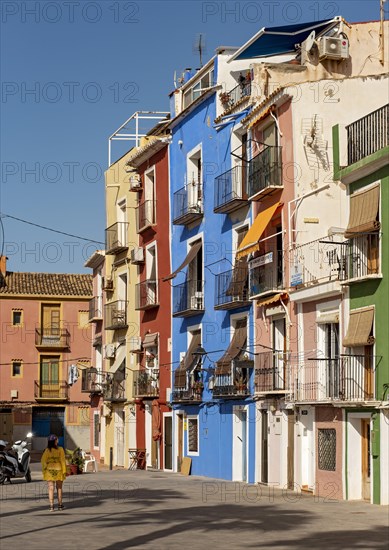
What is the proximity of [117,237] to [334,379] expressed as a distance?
2427 cm

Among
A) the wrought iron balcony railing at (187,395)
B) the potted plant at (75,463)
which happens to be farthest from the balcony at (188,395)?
the potted plant at (75,463)

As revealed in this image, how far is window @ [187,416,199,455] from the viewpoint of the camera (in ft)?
132

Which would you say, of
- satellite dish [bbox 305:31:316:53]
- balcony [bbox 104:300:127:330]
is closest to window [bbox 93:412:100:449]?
balcony [bbox 104:300:127:330]

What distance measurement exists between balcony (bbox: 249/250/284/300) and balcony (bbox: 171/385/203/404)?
6.48 metres

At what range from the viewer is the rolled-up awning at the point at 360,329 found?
26.0 meters

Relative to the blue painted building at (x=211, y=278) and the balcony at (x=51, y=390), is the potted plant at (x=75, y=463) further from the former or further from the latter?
the balcony at (x=51, y=390)

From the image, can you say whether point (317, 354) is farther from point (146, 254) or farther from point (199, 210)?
point (146, 254)

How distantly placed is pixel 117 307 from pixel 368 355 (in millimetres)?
25995

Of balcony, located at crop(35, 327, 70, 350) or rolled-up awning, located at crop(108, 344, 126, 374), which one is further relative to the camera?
balcony, located at crop(35, 327, 70, 350)

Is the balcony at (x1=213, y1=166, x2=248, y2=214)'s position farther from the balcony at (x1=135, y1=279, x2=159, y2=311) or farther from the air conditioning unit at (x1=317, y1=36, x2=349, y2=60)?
the balcony at (x1=135, y1=279, x2=159, y2=311)

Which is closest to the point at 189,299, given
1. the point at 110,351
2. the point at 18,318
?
the point at 110,351

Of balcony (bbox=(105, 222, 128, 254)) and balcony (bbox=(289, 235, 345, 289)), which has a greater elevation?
balcony (bbox=(105, 222, 128, 254))

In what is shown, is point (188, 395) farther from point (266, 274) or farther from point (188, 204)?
point (266, 274)

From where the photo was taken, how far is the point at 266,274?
33.3 m
